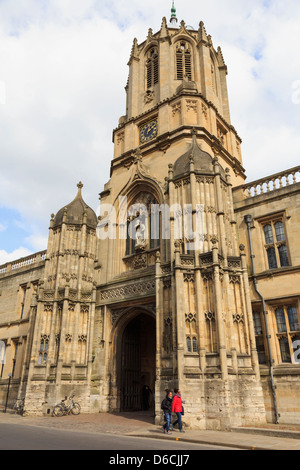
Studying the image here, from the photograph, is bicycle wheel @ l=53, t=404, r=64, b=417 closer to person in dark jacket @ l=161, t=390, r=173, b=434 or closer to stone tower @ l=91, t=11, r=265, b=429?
stone tower @ l=91, t=11, r=265, b=429

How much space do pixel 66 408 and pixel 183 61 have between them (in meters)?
23.3

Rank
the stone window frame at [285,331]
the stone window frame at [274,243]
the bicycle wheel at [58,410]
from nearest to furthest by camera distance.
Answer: the stone window frame at [285,331], the stone window frame at [274,243], the bicycle wheel at [58,410]

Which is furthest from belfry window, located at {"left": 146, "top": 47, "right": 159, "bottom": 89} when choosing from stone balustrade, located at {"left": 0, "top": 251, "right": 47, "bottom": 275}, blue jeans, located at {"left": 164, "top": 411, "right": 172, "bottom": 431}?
blue jeans, located at {"left": 164, "top": 411, "right": 172, "bottom": 431}

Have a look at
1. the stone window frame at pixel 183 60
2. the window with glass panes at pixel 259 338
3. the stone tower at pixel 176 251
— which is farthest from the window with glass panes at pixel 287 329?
the stone window frame at pixel 183 60

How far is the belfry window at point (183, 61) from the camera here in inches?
1037

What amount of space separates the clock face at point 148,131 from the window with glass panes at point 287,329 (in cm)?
1350

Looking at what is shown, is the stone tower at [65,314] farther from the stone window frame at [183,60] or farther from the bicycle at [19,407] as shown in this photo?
→ the stone window frame at [183,60]

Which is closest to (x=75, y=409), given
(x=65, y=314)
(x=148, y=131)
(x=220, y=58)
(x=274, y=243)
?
(x=65, y=314)

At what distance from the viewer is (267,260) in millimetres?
17781

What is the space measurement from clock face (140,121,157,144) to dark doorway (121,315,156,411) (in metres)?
11.4

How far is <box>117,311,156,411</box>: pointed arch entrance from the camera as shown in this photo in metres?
20.0

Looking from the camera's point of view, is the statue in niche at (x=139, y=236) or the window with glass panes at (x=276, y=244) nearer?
the window with glass panes at (x=276, y=244)

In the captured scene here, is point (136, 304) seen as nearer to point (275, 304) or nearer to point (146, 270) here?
point (146, 270)

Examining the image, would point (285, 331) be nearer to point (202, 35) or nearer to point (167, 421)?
point (167, 421)
